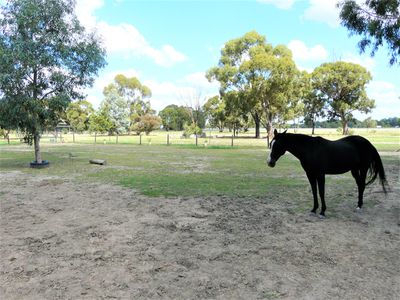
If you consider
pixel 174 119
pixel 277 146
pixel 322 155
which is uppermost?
pixel 174 119

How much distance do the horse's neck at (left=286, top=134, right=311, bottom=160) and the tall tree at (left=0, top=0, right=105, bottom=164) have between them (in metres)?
10.6

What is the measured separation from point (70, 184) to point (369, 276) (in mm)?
8596

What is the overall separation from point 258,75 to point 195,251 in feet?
125

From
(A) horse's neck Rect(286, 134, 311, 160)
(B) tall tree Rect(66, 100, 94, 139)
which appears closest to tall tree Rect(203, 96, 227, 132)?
(B) tall tree Rect(66, 100, 94, 139)

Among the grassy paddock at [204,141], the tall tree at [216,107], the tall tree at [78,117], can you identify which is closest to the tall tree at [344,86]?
the grassy paddock at [204,141]

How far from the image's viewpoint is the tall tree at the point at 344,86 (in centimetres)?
5088

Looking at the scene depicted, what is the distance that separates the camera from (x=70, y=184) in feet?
31.1

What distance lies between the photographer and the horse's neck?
19.4 ft

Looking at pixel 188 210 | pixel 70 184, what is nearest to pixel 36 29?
pixel 70 184

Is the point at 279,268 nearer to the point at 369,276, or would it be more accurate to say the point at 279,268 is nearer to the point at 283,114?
the point at 369,276

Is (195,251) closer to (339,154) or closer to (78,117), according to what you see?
(339,154)

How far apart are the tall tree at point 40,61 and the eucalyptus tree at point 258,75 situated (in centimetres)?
2856

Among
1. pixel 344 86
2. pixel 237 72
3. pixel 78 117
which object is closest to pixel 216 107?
pixel 237 72

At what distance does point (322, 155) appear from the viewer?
230 inches
